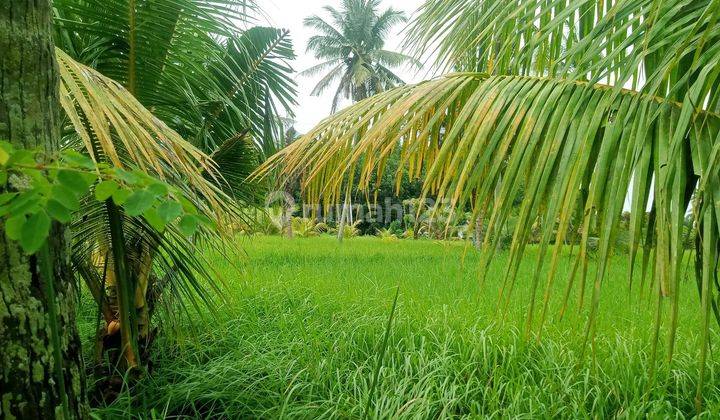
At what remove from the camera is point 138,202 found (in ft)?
1.89

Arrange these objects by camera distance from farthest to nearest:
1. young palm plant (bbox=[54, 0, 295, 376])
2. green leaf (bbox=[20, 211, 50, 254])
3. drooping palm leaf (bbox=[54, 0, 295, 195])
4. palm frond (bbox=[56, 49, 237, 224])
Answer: drooping palm leaf (bbox=[54, 0, 295, 195]) → young palm plant (bbox=[54, 0, 295, 376]) → palm frond (bbox=[56, 49, 237, 224]) → green leaf (bbox=[20, 211, 50, 254])

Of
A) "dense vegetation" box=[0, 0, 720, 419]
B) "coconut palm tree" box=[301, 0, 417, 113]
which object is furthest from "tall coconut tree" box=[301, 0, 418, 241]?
"dense vegetation" box=[0, 0, 720, 419]

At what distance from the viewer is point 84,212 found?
A: 1739 mm

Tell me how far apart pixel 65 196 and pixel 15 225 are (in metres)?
0.06

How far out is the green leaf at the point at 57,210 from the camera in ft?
1.74

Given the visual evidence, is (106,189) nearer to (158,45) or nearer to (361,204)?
(158,45)

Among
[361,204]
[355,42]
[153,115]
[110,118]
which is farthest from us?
[355,42]

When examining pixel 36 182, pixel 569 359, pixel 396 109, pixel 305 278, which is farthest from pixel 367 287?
pixel 36 182

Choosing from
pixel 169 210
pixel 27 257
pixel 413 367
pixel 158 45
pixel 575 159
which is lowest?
pixel 413 367

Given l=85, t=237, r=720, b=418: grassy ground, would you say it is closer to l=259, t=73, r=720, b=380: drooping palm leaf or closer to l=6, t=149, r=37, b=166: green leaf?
l=259, t=73, r=720, b=380: drooping palm leaf

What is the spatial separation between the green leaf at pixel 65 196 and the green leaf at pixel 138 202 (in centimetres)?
5

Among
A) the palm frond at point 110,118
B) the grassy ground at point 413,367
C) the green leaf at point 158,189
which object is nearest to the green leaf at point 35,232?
the green leaf at point 158,189

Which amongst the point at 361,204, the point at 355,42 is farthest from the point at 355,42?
the point at 361,204

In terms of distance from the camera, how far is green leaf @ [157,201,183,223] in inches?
22.6
